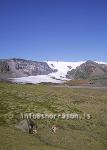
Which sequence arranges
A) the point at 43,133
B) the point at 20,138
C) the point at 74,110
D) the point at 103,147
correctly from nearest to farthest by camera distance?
the point at 20,138, the point at 103,147, the point at 43,133, the point at 74,110

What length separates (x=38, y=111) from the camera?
85375mm

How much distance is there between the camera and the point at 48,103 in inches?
4021

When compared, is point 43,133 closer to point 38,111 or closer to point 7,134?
point 7,134

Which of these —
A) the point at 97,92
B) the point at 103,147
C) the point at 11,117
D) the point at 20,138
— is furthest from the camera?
the point at 97,92

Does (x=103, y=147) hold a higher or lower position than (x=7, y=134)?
lower

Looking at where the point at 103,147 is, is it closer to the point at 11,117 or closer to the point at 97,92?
the point at 11,117

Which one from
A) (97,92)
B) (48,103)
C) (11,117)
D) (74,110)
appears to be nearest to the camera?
(11,117)

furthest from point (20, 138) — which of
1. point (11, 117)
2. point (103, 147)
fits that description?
point (11, 117)

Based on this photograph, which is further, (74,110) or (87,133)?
(74,110)

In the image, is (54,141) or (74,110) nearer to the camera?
(54,141)

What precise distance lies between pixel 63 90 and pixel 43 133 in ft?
257

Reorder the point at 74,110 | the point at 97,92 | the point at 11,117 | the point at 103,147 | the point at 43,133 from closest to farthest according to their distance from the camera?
A: the point at 103,147 < the point at 43,133 < the point at 11,117 < the point at 74,110 < the point at 97,92

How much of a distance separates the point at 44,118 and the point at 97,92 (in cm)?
6573

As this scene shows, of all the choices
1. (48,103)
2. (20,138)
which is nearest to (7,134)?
(20,138)
